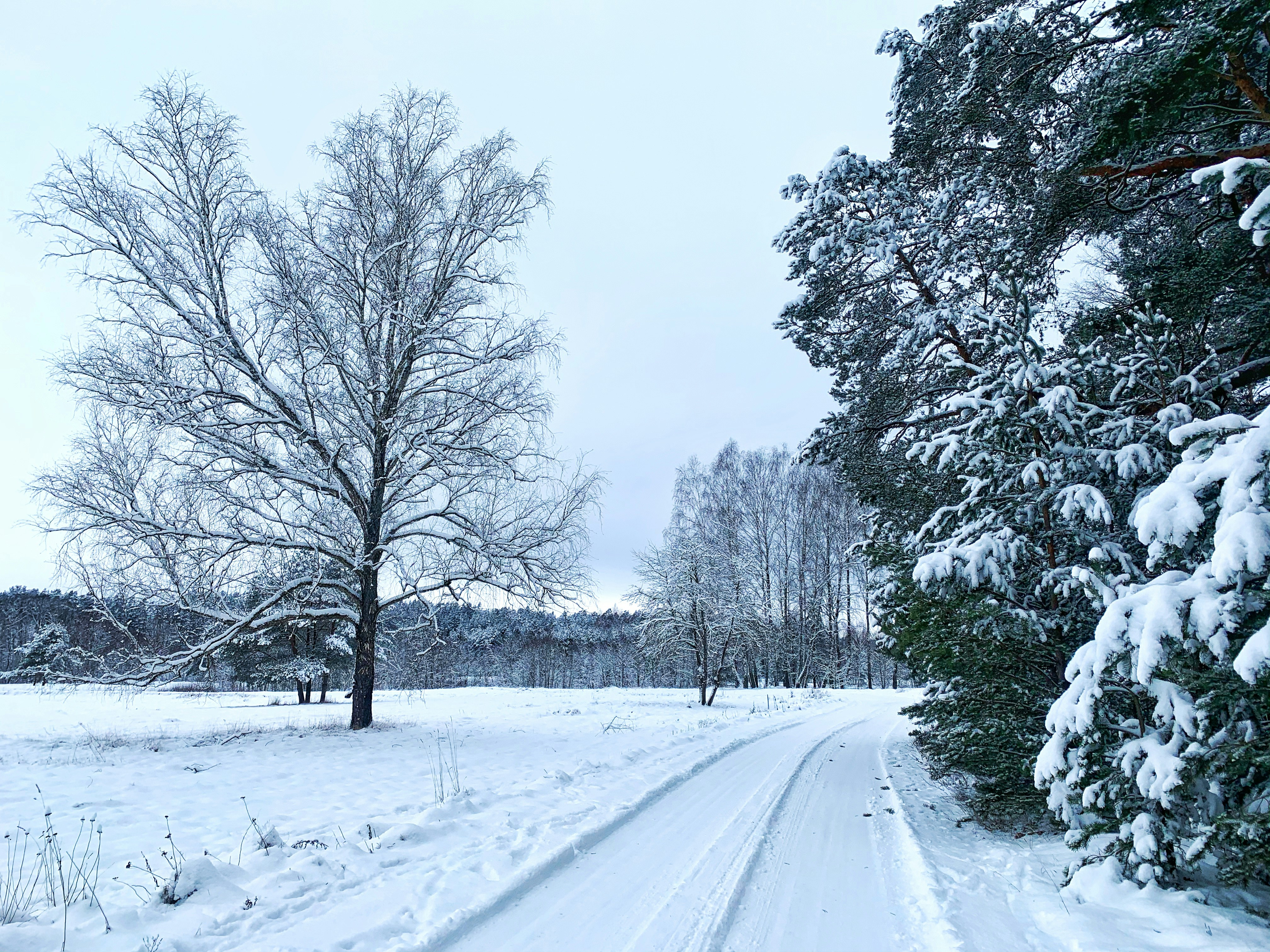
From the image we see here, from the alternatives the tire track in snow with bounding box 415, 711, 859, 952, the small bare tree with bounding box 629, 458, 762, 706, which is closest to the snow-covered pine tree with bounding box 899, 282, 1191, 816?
the tire track in snow with bounding box 415, 711, 859, 952

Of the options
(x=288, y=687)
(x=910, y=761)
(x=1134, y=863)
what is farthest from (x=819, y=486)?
(x=288, y=687)

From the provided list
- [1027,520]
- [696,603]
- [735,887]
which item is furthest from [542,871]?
[696,603]

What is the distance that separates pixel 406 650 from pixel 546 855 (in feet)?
116

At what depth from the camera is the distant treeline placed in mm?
8891

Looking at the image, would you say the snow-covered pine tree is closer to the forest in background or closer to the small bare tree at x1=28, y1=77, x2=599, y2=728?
the forest in background

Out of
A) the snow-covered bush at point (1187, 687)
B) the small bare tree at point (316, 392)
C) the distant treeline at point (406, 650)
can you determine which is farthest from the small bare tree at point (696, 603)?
the snow-covered bush at point (1187, 687)

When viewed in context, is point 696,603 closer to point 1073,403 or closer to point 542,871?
point 1073,403

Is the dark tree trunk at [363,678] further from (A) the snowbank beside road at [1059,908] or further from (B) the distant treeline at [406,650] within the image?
(A) the snowbank beside road at [1059,908]

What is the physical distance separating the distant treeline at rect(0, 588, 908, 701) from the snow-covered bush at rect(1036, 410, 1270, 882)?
27.7 ft

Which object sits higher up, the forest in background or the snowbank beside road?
the forest in background

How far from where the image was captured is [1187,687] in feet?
9.74

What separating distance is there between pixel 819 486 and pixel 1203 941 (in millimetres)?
29866

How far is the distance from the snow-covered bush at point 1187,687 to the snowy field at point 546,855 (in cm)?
42

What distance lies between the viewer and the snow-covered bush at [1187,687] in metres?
2.35
